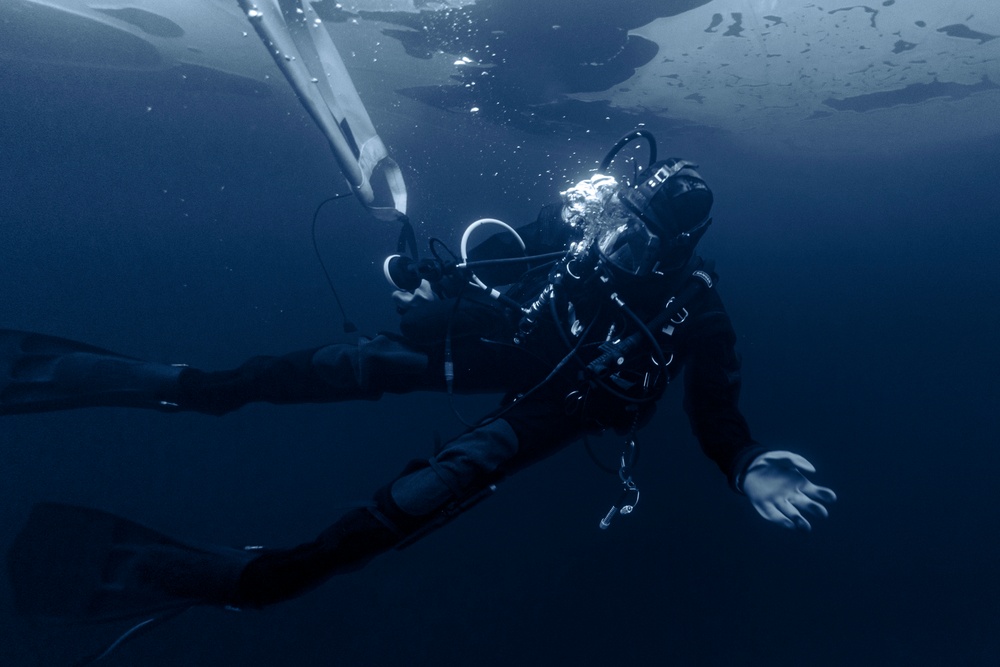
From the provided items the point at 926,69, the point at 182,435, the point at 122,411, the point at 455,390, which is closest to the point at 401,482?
the point at 455,390

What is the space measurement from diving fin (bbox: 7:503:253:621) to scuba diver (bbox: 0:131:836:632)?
0.03 feet

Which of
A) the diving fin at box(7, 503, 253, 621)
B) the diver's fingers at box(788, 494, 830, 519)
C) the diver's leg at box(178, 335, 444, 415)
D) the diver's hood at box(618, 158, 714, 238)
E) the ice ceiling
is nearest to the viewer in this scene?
the diver's fingers at box(788, 494, 830, 519)

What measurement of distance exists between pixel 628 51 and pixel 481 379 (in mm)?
8252

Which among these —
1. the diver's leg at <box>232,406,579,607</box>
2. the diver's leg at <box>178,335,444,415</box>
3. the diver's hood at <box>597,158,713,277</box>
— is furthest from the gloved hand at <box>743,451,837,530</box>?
the diver's leg at <box>178,335,444,415</box>

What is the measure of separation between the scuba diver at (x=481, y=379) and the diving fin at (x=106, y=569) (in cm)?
1

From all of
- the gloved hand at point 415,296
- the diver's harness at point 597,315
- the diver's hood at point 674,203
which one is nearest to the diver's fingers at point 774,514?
the diver's harness at point 597,315

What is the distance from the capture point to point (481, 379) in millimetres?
2939

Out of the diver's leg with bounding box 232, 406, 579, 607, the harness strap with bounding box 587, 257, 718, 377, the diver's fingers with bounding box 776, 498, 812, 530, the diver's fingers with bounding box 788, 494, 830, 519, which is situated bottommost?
the diver's leg with bounding box 232, 406, 579, 607

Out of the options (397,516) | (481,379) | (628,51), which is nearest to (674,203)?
(481,379)

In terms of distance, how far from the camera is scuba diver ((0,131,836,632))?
7.63 feet

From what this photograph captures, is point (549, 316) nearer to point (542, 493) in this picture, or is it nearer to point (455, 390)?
point (455, 390)

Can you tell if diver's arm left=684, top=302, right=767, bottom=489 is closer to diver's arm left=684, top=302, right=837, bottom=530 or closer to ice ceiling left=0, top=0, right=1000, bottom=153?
diver's arm left=684, top=302, right=837, bottom=530

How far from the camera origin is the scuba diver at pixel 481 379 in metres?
2.32

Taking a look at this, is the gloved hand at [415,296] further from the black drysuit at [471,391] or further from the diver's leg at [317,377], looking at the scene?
the diver's leg at [317,377]
